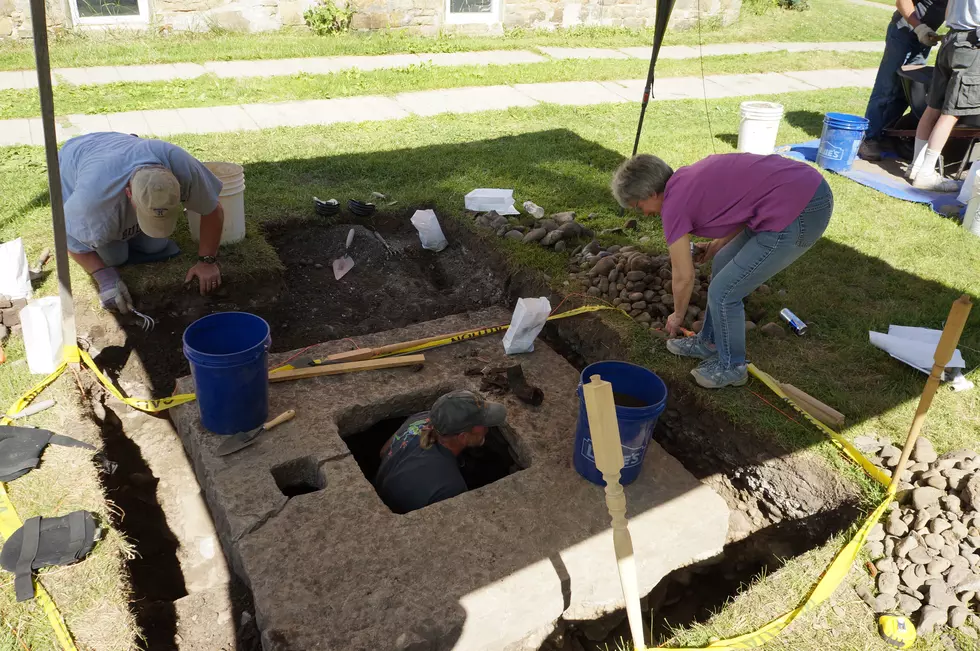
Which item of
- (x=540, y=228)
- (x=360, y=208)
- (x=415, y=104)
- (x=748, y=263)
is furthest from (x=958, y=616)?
(x=415, y=104)

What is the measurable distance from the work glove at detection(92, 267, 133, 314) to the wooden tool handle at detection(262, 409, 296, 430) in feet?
5.64

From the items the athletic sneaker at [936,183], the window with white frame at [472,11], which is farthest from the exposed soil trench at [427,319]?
the window with white frame at [472,11]

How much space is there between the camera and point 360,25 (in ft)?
36.2

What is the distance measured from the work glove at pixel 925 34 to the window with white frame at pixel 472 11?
6.52 meters

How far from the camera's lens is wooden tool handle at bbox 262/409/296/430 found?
12.2 feet

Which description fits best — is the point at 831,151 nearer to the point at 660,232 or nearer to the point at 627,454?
the point at 660,232

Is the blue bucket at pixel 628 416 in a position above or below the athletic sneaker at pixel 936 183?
below

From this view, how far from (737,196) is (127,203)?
3.66m

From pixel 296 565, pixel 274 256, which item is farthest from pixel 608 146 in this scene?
pixel 296 565

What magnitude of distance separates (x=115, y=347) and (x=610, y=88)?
25.4ft

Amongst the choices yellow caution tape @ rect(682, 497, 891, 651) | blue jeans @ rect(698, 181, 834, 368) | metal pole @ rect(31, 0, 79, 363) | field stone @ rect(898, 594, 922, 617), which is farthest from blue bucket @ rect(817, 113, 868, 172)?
metal pole @ rect(31, 0, 79, 363)

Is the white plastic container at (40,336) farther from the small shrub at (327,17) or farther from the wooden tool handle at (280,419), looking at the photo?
the small shrub at (327,17)

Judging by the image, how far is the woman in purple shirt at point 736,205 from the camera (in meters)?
3.73

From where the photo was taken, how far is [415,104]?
8.92 meters
